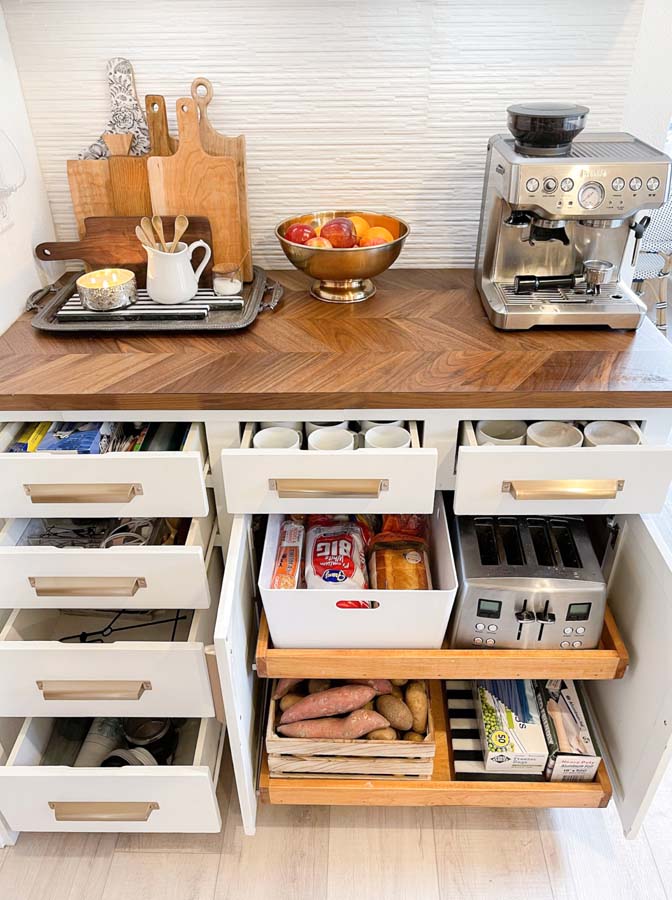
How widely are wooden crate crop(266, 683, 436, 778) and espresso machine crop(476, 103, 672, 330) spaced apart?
2.59 feet

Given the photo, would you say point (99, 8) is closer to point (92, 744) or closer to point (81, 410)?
point (81, 410)

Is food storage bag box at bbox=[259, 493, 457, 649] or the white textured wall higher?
the white textured wall

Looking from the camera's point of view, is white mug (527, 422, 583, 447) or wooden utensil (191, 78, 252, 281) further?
wooden utensil (191, 78, 252, 281)

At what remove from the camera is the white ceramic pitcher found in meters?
1.37

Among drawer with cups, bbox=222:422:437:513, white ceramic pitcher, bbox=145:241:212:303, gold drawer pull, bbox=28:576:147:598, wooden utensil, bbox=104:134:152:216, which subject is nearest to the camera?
drawer with cups, bbox=222:422:437:513

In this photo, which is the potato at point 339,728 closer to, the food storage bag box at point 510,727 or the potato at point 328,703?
the potato at point 328,703

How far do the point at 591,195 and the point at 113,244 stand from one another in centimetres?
92

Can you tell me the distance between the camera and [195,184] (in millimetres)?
1463

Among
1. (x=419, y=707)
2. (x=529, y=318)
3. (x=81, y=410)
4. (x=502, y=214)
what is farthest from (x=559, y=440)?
(x=81, y=410)

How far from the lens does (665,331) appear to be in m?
2.79

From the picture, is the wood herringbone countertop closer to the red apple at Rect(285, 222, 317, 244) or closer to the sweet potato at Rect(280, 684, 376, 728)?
the red apple at Rect(285, 222, 317, 244)

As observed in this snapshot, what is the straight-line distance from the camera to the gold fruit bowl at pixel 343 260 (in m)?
1.38

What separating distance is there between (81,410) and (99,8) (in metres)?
0.82

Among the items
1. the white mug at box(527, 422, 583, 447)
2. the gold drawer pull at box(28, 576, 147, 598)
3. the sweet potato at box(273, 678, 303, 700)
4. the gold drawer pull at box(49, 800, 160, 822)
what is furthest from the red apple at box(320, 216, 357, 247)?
the gold drawer pull at box(49, 800, 160, 822)
